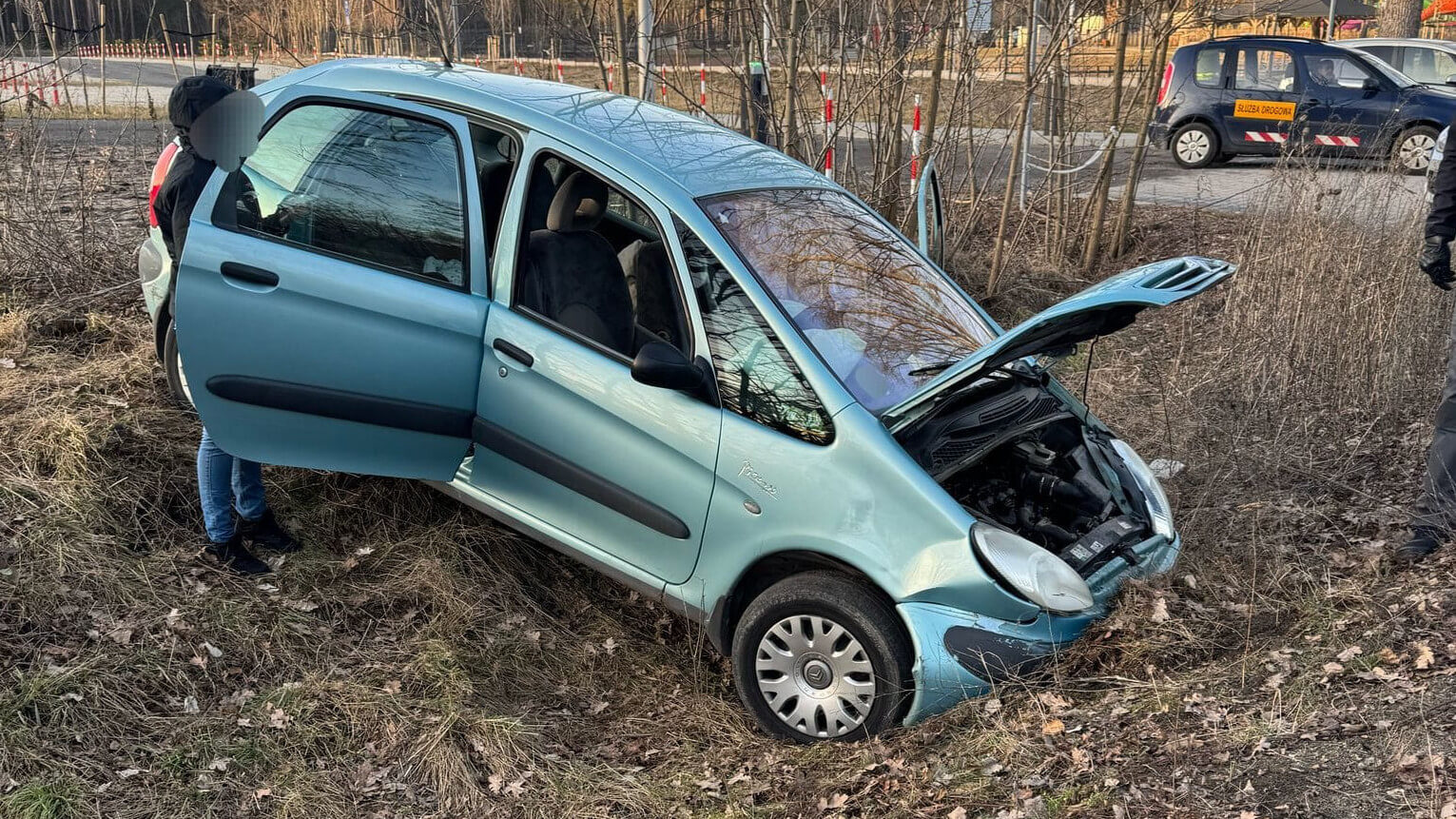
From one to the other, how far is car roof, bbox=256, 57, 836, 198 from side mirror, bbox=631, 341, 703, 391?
68cm

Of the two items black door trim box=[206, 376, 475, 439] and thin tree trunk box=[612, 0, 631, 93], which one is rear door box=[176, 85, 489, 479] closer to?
black door trim box=[206, 376, 475, 439]

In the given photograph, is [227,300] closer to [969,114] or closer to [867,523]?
[867,523]

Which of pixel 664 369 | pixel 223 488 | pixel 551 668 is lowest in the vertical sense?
pixel 551 668

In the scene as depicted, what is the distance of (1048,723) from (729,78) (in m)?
6.38

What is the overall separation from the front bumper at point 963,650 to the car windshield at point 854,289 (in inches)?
27.2

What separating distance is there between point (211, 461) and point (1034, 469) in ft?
10.2

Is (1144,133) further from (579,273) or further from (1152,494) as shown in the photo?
(579,273)

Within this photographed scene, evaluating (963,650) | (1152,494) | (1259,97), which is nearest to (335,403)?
(963,650)

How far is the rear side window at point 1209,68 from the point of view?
15672mm

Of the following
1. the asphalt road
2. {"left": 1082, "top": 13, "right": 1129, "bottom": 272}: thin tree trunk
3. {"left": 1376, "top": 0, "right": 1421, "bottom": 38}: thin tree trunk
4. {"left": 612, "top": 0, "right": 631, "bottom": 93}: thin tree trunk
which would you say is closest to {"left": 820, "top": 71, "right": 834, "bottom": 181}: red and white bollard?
the asphalt road

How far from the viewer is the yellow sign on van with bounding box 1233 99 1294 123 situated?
50.1 ft

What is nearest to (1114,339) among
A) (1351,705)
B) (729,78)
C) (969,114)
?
(969,114)

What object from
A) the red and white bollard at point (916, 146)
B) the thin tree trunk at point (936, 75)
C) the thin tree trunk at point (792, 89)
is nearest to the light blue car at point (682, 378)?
the thin tree trunk at point (792, 89)

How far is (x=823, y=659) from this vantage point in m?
3.73
